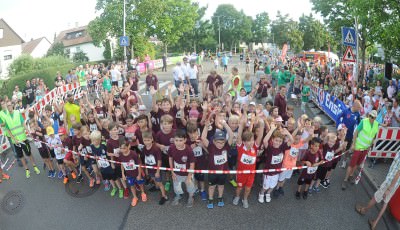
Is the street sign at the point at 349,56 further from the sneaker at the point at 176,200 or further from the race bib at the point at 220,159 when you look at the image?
the sneaker at the point at 176,200

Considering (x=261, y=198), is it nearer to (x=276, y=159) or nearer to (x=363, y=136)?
(x=276, y=159)

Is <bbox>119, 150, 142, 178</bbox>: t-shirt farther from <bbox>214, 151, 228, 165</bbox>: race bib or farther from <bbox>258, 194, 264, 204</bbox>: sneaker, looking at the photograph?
<bbox>258, 194, 264, 204</bbox>: sneaker

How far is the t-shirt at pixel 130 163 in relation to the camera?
5059mm

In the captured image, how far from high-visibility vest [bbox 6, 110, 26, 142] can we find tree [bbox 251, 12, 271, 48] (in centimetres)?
8872

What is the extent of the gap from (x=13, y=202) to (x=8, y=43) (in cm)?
4363

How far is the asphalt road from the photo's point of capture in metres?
4.74

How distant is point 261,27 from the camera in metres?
88.6

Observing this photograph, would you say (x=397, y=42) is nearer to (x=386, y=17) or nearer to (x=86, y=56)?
(x=386, y=17)

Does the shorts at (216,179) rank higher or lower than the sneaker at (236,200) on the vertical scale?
higher

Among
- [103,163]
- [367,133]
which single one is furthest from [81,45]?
[367,133]

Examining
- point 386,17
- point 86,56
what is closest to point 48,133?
point 386,17

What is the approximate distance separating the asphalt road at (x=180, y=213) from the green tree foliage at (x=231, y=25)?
72005 mm

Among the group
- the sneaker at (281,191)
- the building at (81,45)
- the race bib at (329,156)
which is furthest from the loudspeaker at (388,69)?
the building at (81,45)

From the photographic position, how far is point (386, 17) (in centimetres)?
891
